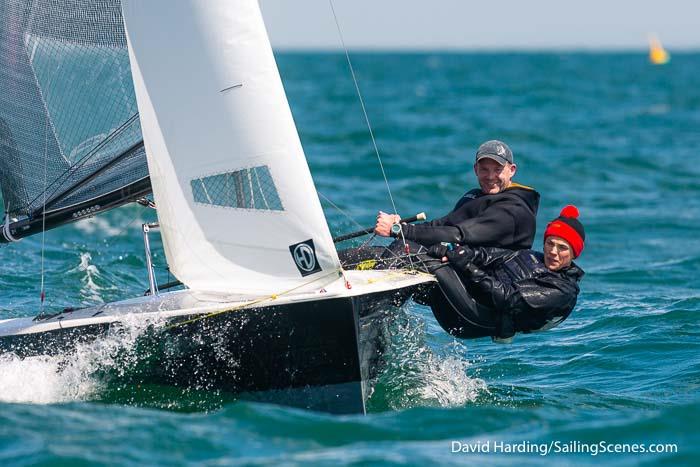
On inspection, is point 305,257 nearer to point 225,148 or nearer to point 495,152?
point 225,148

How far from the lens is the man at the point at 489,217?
5785 mm

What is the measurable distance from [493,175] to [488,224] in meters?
0.38

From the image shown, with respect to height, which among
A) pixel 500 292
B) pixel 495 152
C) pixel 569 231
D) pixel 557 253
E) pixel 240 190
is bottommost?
pixel 500 292

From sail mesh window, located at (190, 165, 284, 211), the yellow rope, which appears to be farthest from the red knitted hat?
sail mesh window, located at (190, 165, 284, 211)

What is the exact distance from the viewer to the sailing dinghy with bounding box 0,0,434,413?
5391mm

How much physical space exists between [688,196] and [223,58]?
37.4 feet

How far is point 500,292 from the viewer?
18.9ft

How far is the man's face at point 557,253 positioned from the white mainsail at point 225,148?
4.31 feet

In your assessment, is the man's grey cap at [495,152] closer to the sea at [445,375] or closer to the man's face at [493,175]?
the man's face at [493,175]

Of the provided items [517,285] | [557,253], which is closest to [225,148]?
[517,285]

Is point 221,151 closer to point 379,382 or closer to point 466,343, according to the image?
point 379,382

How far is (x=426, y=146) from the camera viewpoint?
21.1 metres

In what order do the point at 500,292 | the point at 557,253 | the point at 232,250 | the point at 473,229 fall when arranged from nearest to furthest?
the point at 232,250
the point at 500,292
the point at 473,229
the point at 557,253

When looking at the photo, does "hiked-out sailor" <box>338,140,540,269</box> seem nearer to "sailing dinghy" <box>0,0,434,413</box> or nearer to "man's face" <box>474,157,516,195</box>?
"man's face" <box>474,157,516,195</box>
